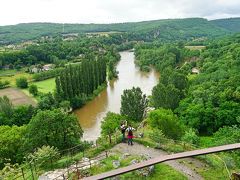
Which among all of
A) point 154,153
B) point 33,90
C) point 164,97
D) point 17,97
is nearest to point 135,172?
point 154,153

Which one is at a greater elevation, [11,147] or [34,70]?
[11,147]

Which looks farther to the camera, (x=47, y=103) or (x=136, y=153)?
(x=47, y=103)

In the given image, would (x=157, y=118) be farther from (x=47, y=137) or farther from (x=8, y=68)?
(x=8, y=68)

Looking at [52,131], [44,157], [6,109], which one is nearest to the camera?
[44,157]

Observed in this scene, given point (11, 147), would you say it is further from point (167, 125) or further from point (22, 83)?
point (22, 83)

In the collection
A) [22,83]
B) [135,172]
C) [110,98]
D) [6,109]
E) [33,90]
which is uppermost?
[135,172]

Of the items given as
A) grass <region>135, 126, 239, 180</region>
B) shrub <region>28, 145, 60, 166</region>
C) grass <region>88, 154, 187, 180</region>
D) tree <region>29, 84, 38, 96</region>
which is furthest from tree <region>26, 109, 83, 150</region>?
tree <region>29, 84, 38, 96</region>

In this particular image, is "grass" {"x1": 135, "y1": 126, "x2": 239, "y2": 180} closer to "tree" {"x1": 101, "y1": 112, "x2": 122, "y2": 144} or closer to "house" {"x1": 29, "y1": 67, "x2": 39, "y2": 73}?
"tree" {"x1": 101, "y1": 112, "x2": 122, "y2": 144}
